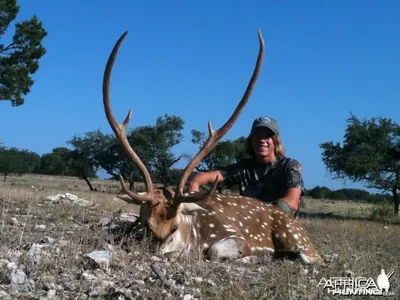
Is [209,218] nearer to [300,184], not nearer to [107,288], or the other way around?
[300,184]

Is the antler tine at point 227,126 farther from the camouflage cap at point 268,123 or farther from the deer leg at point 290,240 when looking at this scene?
the camouflage cap at point 268,123

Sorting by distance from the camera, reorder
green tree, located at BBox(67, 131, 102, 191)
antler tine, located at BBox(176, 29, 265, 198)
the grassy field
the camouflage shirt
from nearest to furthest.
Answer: the grassy field < antler tine, located at BBox(176, 29, 265, 198) < the camouflage shirt < green tree, located at BBox(67, 131, 102, 191)

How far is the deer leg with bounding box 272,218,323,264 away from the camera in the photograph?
253 inches

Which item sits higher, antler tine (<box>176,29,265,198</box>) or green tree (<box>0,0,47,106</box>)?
green tree (<box>0,0,47,106</box>)

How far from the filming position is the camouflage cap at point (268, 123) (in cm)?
770

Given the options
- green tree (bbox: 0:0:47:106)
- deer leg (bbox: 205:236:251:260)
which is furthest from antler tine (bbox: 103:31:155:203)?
green tree (bbox: 0:0:47:106)

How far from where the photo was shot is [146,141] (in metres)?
46.3

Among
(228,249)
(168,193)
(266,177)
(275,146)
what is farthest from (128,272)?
(275,146)

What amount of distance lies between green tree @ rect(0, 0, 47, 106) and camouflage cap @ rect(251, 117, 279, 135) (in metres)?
20.7

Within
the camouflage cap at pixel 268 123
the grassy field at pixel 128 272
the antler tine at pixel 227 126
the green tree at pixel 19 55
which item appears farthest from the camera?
the green tree at pixel 19 55

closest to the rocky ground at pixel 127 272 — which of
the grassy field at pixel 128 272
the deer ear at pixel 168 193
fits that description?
the grassy field at pixel 128 272

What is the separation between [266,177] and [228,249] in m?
2.31

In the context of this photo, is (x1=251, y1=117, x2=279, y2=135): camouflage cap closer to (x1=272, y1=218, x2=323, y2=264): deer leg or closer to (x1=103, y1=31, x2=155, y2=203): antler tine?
(x1=272, y1=218, x2=323, y2=264): deer leg

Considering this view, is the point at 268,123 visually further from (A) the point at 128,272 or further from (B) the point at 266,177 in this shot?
(A) the point at 128,272
